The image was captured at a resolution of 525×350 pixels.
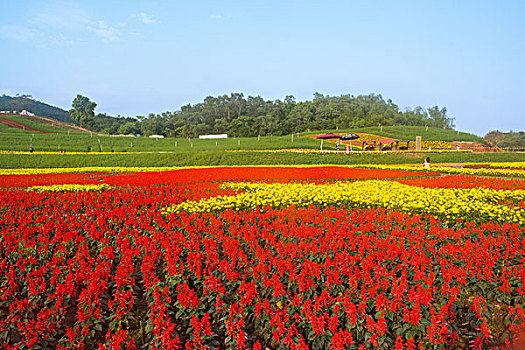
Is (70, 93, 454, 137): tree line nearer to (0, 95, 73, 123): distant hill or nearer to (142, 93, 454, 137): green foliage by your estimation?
(142, 93, 454, 137): green foliage

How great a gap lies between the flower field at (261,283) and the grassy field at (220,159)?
20.5 m

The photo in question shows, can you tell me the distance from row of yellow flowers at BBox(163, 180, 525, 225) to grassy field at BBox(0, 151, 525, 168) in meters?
17.8

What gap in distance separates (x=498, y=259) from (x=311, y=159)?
23464 mm

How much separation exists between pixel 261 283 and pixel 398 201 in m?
5.41

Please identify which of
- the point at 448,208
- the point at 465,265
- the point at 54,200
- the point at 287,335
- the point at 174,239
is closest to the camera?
the point at 287,335

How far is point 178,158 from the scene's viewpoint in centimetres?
2852

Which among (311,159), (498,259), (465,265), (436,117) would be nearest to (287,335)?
(465,265)

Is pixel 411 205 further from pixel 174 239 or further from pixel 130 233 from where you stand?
pixel 130 233

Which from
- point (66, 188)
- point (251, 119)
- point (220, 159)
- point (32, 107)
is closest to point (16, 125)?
point (251, 119)

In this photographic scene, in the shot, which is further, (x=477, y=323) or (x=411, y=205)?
(x=411, y=205)

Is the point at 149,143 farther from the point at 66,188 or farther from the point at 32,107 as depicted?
the point at 32,107

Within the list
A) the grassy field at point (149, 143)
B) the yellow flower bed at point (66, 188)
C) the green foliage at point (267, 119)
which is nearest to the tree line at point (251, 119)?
the green foliage at point (267, 119)

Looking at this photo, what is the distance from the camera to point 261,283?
399 centimetres

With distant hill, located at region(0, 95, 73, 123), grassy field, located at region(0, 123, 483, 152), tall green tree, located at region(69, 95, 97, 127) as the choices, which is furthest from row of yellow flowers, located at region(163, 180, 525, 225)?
distant hill, located at region(0, 95, 73, 123)
